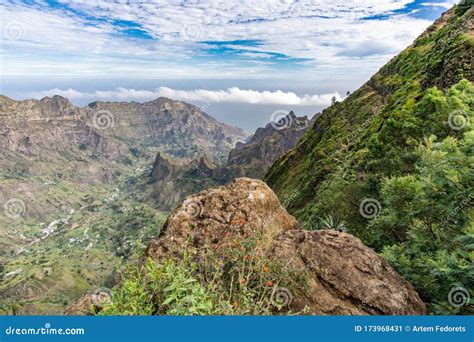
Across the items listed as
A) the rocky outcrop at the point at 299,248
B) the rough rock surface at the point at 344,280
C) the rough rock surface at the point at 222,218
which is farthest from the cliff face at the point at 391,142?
the rough rock surface at the point at 344,280

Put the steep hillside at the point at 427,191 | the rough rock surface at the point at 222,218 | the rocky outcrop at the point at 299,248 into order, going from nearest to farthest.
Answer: the rocky outcrop at the point at 299,248 → the steep hillside at the point at 427,191 → the rough rock surface at the point at 222,218

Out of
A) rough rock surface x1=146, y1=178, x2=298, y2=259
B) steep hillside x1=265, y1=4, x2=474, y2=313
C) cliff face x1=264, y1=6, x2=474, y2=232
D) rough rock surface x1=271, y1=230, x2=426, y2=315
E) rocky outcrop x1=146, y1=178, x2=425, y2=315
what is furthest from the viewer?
cliff face x1=264, y1=6, x2=474, y2=232

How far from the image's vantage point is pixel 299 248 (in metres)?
10.8

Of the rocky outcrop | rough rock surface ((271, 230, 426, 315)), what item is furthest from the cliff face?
rough rock surface ((271, 230, 426, 315))

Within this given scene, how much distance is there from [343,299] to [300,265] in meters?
1.51

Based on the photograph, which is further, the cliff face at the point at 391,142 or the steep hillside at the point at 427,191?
the cliff face at the point at 391,142

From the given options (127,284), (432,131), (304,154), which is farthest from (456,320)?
(304,154)

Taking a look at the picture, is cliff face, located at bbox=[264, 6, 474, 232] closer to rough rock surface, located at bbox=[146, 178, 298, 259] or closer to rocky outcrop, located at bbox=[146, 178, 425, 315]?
rough rock surface, located at bbox=[146, 178, 298, 259]

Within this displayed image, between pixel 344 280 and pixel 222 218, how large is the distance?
4.81m

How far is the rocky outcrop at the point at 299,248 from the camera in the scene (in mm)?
9406

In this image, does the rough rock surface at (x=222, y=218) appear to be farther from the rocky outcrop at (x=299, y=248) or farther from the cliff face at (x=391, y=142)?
the cliff face at (x=391, y=142)

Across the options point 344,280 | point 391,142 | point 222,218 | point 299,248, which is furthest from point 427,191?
point 391,142

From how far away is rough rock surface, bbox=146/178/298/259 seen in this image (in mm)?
11719

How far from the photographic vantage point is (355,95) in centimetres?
11838
